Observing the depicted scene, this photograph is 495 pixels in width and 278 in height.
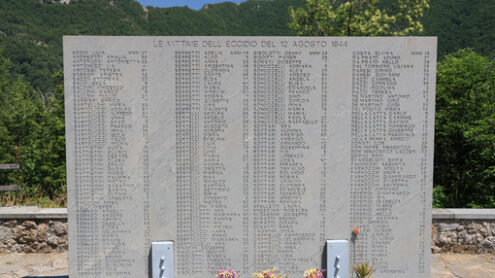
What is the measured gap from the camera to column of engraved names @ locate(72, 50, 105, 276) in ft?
16.2

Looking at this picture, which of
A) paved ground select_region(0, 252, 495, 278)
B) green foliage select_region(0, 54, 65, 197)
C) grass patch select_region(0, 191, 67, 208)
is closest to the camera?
paved ground select_region(0, 252, 495, 278)

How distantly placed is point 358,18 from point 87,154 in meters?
11.6

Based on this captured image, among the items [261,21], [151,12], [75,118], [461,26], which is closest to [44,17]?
[151,12]

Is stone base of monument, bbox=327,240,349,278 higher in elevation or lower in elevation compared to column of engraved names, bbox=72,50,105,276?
lower

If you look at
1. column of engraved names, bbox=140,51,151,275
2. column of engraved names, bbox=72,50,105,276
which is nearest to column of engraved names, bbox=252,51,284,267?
column of engraved names, bbox=140,51,151,275

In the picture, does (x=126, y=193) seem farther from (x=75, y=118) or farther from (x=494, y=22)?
(x=494, y=22)

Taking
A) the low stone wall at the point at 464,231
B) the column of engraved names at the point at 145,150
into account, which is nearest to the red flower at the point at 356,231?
the low stone wall at the point at 464,231

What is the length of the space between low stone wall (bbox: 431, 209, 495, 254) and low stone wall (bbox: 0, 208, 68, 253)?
6902 millimetres

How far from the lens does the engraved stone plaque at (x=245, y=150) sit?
4992 millimetres

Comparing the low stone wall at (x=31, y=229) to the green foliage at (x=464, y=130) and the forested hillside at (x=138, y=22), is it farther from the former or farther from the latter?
the forested hillside at (x=138, y=22)

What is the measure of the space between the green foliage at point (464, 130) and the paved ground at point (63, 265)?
4.25 meters

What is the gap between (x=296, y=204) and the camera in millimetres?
5152

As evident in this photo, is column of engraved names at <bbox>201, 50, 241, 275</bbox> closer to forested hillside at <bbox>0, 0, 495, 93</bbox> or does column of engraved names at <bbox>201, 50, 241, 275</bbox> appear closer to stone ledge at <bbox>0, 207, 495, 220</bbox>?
stone ledge at <bbox>0, 207, 495, 220</bbox>

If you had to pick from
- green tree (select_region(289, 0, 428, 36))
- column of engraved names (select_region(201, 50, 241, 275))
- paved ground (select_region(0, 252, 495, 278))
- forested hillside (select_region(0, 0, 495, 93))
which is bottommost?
paved ground (select_region(0, 252, 495, 278))
